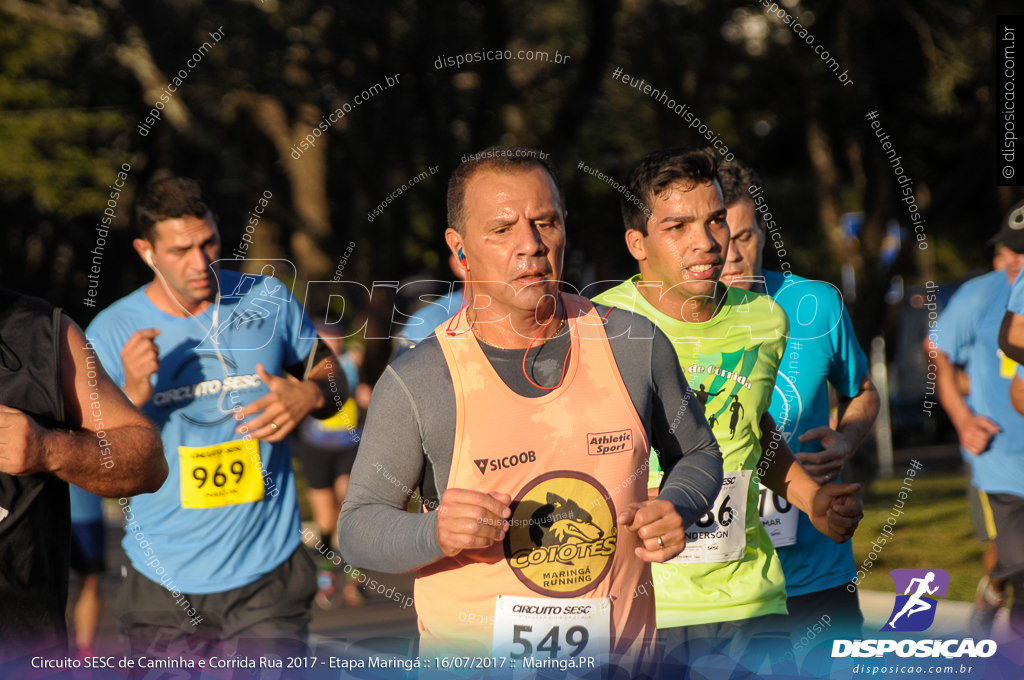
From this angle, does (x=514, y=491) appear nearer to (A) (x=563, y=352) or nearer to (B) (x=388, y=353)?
(A) (x=563, y=352)

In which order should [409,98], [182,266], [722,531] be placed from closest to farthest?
1. [722,531]
2. [182,266]
3. [409,98]

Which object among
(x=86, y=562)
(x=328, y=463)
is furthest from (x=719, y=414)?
(x=328, y=463)

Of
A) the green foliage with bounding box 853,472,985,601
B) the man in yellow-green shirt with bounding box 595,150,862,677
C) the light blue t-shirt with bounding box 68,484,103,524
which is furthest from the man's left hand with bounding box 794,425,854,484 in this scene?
the green foliage with bounding box 853,472,985,601

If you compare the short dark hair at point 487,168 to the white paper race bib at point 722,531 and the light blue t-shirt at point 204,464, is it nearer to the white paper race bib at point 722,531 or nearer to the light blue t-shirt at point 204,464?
the white paper race bib at point 722,531

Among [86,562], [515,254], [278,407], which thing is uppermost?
[515,254]

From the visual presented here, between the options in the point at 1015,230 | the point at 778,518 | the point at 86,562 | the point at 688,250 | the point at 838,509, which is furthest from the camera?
the point at 86,562

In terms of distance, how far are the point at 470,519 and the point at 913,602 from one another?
267 centimetres

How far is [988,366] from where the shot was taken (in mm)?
6102

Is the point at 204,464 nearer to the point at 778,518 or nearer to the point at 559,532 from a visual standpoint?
the point at 778,518

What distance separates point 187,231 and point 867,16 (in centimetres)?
798

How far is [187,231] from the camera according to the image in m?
4.81

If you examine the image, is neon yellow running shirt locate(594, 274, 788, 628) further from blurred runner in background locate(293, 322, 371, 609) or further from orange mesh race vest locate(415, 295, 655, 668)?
blurred runner in background locate(293, 322, 371, 609)

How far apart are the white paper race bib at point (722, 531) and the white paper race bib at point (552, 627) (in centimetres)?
89

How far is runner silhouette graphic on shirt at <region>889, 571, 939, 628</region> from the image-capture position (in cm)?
442
